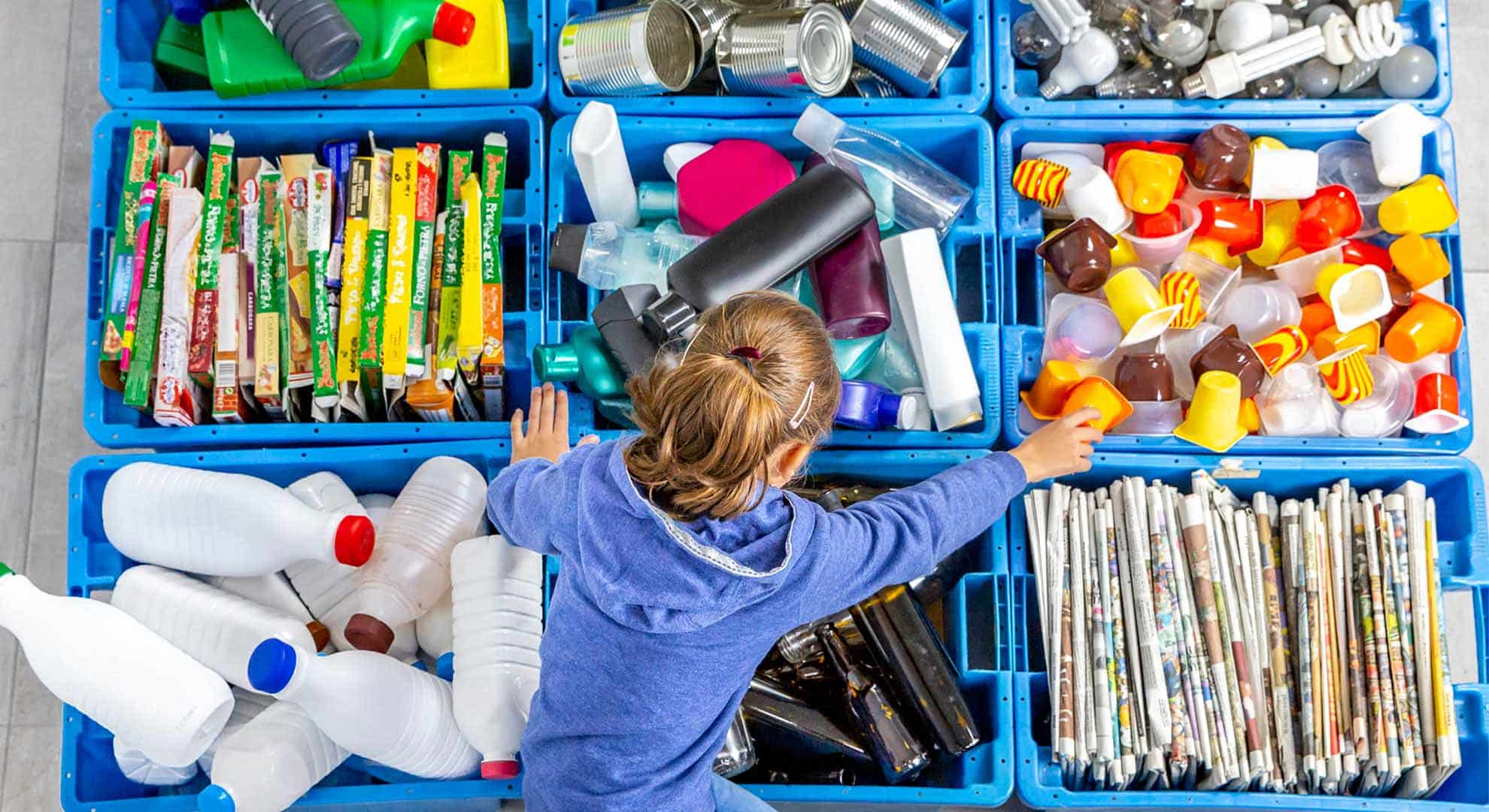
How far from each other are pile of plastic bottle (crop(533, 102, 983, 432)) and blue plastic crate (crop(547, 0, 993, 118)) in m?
0.03

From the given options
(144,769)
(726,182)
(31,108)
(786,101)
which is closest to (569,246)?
(726,182)

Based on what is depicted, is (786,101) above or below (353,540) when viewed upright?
above

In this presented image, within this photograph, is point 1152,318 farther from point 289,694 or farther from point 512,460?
point 289,694

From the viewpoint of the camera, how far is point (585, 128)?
1.25 meters

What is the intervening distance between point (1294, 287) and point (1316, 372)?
0.34 feet

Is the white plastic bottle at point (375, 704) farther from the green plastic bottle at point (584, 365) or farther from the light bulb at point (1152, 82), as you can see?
the light bulb at point (1152, 82)

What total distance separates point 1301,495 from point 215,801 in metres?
1.17

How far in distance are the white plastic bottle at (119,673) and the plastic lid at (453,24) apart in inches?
27.3

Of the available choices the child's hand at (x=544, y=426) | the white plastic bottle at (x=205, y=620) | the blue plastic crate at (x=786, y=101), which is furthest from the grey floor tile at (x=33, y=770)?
the blue plastic crate at (x=786, y=101)

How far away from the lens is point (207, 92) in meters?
1.32

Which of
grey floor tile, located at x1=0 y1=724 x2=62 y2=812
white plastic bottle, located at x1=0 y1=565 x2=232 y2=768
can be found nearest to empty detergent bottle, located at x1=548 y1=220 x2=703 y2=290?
white plastic bottle, located at x1=0 y1=565 x2=232 y2=768

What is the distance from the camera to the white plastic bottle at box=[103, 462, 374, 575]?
1.22 metres

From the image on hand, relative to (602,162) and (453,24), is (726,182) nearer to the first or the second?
(602,162)

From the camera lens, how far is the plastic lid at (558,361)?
124 centimetres
